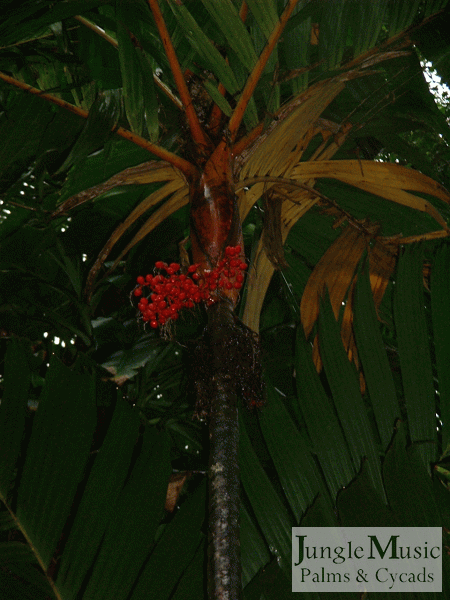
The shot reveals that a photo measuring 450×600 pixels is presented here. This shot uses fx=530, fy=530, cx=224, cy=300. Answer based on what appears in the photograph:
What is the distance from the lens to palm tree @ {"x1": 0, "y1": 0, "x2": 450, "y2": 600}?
865mm

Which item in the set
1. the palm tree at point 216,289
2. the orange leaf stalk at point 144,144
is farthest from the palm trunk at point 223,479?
the orange leaf stalk at point 144,144

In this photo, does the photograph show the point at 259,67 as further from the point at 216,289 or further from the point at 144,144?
the point at 216,289

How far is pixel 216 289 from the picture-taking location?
1.05m

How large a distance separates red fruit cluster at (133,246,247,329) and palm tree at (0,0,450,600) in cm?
1

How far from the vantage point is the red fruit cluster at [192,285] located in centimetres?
104

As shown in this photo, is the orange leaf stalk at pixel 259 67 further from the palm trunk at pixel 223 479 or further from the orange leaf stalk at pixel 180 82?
the palm trunk at pixel 223 479

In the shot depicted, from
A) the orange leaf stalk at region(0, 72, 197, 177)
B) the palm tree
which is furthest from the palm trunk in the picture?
the orange leaf stalk at region(0, 72, 197, 177)

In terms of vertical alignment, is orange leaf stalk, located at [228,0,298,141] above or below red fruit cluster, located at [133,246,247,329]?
above

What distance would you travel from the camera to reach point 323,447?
3.31 feet

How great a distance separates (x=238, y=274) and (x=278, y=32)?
499 millimetres

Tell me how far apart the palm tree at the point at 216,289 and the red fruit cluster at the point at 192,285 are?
0.01m

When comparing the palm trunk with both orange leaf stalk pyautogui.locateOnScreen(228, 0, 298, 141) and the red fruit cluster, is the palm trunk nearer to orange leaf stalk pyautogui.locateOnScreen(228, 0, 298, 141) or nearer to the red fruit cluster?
the red fruit cluster

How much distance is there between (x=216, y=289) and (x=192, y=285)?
0.05m

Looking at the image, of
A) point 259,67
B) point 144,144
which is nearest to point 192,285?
point 144,144
